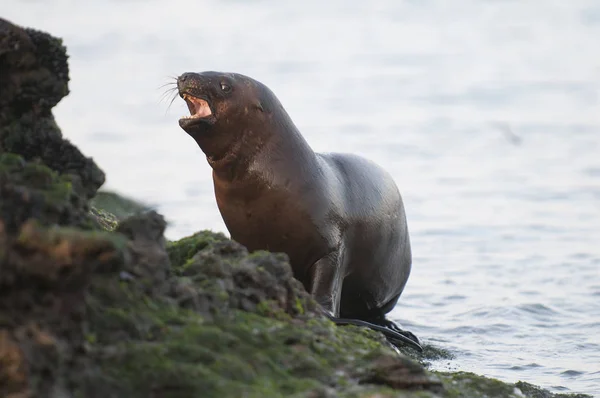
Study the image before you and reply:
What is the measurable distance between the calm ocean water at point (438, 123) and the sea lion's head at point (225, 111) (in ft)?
6.47

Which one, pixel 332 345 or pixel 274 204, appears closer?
pixel 332 345

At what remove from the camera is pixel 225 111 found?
8.90 metres

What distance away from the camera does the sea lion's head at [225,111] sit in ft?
29.0

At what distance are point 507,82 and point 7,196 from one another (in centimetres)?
2438

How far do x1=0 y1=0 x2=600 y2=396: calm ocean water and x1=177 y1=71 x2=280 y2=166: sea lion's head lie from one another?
6.47 ft

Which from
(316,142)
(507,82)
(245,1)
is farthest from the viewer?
(245,1)

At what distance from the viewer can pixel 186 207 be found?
17.0 meters

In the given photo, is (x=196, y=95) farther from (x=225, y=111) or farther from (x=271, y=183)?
(x=271, y=183)

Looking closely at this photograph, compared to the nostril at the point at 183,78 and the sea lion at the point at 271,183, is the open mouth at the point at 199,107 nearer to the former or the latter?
the sea lion at the point at 271,183

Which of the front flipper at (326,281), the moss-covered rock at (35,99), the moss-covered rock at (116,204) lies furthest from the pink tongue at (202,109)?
the moss-covered rock at (116,204)

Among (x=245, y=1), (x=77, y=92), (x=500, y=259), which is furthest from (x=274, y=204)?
(x=245, y=1)

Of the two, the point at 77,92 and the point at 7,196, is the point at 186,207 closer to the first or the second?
the point at 77,92

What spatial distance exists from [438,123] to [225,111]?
1589 cm

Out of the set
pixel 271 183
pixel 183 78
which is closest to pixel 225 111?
pixel 183 78
